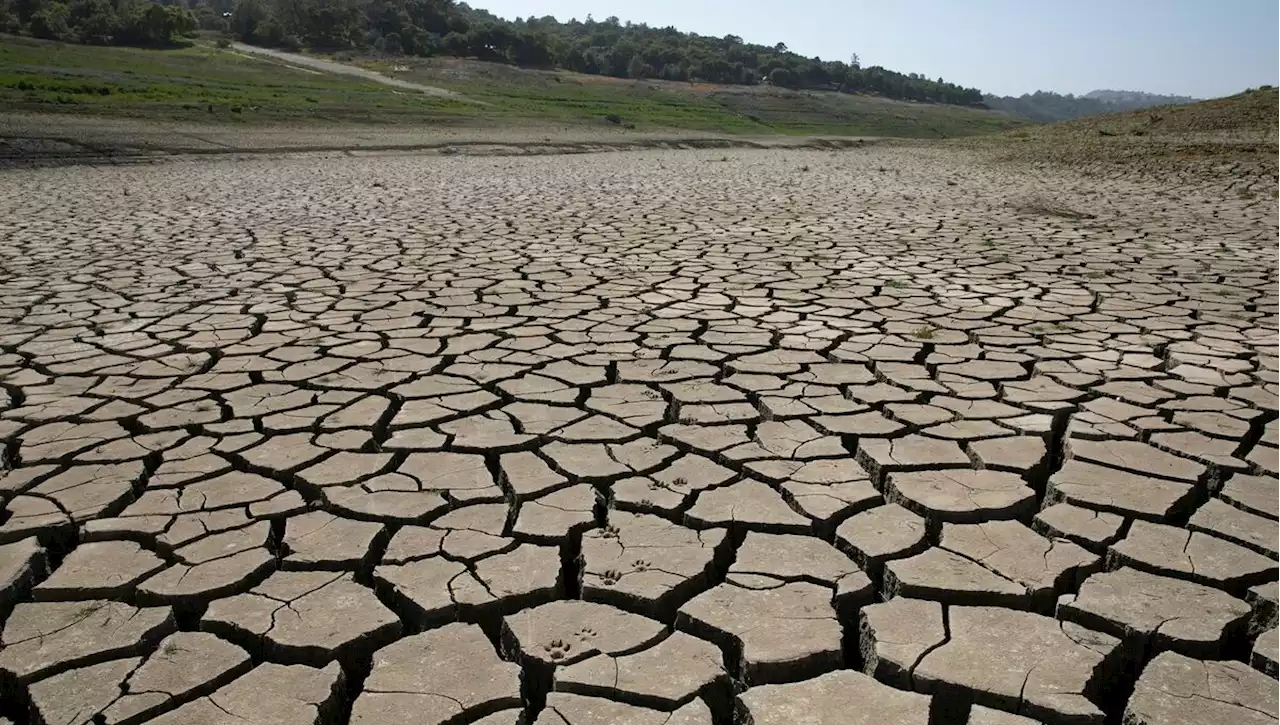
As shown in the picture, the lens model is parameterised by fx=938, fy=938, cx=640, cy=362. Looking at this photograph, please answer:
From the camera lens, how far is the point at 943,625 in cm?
177

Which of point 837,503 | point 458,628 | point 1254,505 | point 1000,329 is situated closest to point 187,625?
point 458,628

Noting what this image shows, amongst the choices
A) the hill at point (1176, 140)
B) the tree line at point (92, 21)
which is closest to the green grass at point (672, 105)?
the tree line at point (92, 21)

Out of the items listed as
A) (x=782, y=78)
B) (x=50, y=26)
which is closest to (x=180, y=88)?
(x=50, y=26)

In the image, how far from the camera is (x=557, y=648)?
1.70 m

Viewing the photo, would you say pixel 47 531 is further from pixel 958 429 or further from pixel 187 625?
pixel 958 429

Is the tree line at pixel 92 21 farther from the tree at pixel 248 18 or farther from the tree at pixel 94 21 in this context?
the tree at pixel 248 18

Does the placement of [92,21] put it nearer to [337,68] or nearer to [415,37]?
[337,68]

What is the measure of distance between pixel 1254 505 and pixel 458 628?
6.18ft

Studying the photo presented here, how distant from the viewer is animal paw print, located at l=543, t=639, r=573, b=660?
1678mm

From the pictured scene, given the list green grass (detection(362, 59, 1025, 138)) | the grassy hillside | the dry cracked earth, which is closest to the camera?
the dry cracked earth

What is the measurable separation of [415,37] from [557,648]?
208 ft

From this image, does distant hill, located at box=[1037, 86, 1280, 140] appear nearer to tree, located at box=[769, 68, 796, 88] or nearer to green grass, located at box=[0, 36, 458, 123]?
green grass, located at box=[0, 36, 458, 123]

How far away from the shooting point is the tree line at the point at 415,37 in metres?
42.7

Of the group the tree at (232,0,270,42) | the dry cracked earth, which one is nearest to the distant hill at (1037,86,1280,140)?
the dry cracked earth
